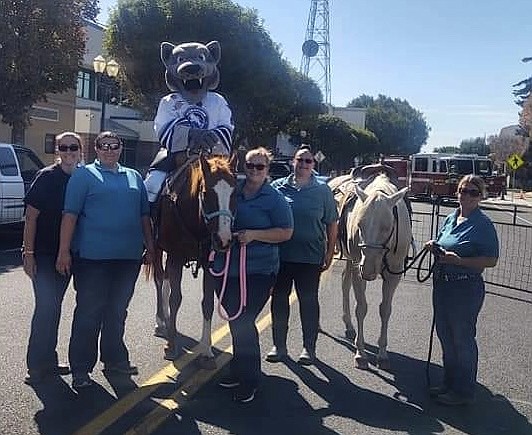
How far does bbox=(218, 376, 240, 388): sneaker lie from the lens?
18.6 ft

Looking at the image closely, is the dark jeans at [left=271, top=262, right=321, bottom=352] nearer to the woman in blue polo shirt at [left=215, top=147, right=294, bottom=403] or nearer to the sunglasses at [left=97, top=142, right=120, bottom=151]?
the woman in blue polo shirt at [left=215, top=147, right=294, bottom=403]

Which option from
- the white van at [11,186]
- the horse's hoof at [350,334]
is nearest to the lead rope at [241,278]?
the horse's hoof at [350,334]

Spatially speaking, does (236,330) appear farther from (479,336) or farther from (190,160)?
(479,336)

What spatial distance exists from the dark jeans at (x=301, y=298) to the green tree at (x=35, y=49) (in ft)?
54.8

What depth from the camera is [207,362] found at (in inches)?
246

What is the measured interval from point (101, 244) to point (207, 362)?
152cm

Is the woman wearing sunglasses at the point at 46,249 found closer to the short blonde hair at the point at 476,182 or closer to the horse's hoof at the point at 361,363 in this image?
the horse's hoof at the point at 361,363

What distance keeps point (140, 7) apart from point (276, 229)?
95.1 ft

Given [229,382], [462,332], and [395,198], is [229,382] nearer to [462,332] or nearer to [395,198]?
[462,332]

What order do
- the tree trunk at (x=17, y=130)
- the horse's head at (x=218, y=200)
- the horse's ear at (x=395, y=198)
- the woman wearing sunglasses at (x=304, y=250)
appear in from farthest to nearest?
the tree trunk at (x=17, y=130)
the horse's ear at (x=395, y=198)
the woman wearing sunglasses at (x=304, y=250)
the horse's head at (x=218, y=200)

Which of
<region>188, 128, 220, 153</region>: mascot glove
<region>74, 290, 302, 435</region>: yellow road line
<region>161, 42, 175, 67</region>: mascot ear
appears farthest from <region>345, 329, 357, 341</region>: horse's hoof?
<region>161, 42, 175, 67</region>: mascot ear

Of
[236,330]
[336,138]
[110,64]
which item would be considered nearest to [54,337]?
[236,330]

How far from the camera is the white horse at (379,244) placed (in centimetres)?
623

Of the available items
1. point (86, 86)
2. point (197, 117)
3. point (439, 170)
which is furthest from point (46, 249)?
point (86, 86)
